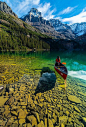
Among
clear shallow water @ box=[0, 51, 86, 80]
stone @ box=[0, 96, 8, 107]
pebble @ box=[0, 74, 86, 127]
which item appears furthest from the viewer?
clear shallow water @ box=[0, 51, 86, 80]

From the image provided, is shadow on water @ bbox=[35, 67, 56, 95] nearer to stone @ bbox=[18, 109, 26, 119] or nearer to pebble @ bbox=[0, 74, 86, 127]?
pebble @ bbox=[0, 74, 86, 127]

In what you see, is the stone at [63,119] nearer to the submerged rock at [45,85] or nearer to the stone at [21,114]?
the stone at [21,114]

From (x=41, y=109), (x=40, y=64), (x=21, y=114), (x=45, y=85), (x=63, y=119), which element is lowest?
(x=63, y=119)

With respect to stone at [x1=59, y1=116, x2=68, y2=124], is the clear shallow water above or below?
above

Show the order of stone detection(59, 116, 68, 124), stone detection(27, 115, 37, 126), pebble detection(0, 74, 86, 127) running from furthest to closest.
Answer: stone detection(59, 116, 68, 124)
pebble detection(0, 74, 86, 127)
stone detection(27, 115, 37, 126)

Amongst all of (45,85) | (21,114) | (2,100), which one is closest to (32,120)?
(21,114)

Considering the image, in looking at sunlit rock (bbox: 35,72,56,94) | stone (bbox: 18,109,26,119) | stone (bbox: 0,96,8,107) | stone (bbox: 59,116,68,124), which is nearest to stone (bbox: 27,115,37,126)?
stone (bbox: 18,109,26,119)

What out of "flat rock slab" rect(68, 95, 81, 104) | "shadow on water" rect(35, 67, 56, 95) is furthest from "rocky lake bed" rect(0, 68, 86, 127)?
"shadow on water" rect(35, 67, 56, 95)

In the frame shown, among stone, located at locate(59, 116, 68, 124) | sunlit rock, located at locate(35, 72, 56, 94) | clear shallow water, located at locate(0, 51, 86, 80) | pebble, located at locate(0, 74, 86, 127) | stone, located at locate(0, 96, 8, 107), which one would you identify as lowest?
stone, located at locate(59, 116, 68, 124)

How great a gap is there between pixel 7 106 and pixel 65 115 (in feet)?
15.8

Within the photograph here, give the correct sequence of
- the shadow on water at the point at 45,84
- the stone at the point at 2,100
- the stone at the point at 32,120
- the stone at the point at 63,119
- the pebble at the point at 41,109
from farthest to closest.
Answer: the shadow on water at the point at 45,84, the stone at the point at 2,100, the stone at the point at 63,119, the pebble at the point at 41,109, the stone at the point at 32,120

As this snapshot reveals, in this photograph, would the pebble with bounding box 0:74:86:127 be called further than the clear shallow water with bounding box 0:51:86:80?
No

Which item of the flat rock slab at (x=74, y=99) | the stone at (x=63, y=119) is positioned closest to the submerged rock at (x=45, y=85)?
the flat rock slab at (x=74, y=99)

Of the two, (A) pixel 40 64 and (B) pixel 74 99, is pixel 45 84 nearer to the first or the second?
(B) pixel 74 99
